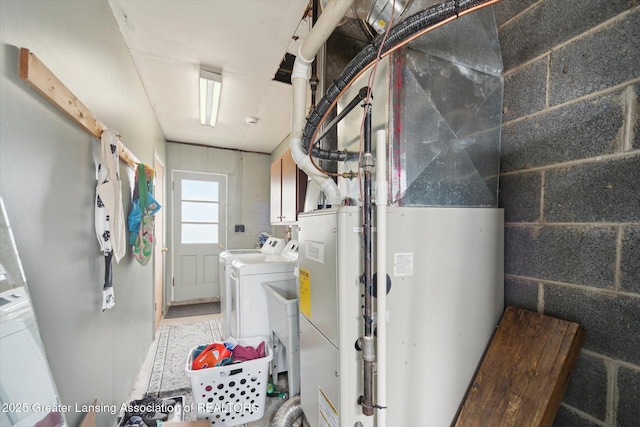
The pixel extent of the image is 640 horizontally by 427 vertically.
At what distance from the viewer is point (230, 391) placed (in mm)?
1621

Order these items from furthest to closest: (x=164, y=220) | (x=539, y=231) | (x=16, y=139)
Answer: (x=164, y=220)
(x=539, y=231)
(x=16, y=139)

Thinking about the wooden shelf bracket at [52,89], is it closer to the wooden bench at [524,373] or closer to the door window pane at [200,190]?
Answer: the wooden bench at [524,373]

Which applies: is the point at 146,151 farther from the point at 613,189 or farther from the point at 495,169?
the point at 613,189

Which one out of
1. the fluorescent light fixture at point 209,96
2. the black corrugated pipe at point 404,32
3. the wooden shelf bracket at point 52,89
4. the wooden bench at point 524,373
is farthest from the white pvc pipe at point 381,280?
the fluorescent light fixture at point 209,96

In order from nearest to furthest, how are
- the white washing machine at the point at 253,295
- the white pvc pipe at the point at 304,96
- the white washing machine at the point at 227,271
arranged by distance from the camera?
the white pvc pipe at the point at 304,96
the white washing machine at the point at 253,295
the white washing machine at the point at 227,271

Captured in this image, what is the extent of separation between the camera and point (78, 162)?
1.21 m

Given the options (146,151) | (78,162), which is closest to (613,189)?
(78,162)

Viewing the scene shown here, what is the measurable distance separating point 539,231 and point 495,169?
366 mm

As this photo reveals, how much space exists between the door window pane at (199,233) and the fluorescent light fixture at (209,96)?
6.04 ft

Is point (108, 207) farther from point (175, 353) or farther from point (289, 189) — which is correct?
point (175, 353)

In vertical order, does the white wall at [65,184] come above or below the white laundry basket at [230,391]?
above

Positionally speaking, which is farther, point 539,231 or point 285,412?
point 285,412

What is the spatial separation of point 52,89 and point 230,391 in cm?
179

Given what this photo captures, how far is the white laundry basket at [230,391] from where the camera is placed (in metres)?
1.56
